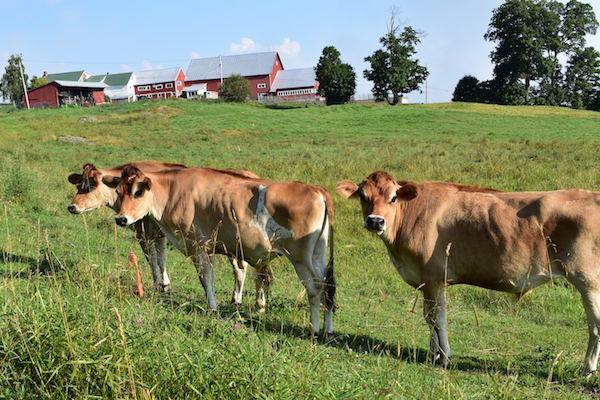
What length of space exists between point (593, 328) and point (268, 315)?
3.89m

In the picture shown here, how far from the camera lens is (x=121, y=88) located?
9744cm

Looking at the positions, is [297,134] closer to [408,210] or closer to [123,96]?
[408,210]

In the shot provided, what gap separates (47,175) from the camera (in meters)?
19.3

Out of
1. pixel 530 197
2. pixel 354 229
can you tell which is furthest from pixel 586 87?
pixel 530 197

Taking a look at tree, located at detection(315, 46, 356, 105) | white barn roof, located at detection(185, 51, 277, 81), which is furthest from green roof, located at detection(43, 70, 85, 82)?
tree, located at detection(315, 46, 356, 105)

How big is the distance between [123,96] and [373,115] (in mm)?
60545

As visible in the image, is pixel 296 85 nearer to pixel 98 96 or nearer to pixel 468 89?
pixel 468 89

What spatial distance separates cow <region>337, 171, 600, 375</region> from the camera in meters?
5.92

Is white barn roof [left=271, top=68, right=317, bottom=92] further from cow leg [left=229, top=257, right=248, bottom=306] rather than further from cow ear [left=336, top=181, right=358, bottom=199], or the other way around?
cow ear [left=336, top=181, right=358, bottom=199]

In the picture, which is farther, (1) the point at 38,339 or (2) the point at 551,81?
(2) the point at 551,81

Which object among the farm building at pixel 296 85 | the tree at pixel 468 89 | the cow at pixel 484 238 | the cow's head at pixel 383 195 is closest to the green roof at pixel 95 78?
the farm building at pixel 296 85

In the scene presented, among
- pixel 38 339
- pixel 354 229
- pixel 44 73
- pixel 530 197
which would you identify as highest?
pixel 44 73

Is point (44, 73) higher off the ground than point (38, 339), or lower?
higher

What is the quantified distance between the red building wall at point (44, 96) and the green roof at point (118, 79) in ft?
49.4
